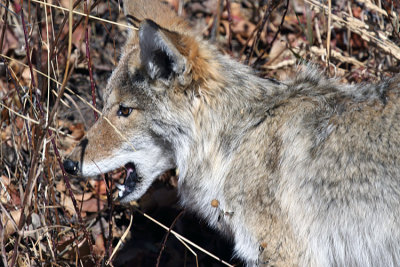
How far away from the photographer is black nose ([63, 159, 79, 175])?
360 centimetres

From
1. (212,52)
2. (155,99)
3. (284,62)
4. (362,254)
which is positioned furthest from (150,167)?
(284,62)

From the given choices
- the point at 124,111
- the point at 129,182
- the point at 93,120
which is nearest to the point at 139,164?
the point at 129,182

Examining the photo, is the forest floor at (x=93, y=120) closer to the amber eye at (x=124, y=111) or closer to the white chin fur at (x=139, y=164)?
the white chin fur at (x=139, y=164)

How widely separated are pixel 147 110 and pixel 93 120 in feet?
6.63

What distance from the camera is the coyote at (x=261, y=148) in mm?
3070

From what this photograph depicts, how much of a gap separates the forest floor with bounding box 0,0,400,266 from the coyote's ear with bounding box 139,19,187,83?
0.75m

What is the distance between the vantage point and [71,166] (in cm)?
362

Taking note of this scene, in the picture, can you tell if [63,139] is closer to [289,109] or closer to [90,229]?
[90,229]

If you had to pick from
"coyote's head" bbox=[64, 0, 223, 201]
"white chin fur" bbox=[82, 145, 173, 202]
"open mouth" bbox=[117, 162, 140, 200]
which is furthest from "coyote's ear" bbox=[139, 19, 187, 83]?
"open mouth" bbox=[117, 162, 140, 200]

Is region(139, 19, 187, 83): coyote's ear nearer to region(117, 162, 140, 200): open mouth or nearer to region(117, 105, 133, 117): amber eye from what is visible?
region(117, 105, 133, 117): amber eye

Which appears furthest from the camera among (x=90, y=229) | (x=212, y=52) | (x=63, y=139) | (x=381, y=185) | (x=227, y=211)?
(x=63, y=139)

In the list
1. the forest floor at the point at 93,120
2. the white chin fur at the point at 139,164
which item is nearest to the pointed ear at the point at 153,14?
the forest floor at the point at 93,120

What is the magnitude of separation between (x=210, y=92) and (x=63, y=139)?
93.9 inches

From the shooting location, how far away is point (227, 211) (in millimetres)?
3346
